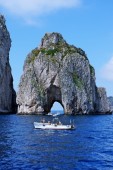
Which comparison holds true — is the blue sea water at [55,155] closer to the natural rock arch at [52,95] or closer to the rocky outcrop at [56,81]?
the rocky outcrop at [56,81]

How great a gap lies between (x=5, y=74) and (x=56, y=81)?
25.2m

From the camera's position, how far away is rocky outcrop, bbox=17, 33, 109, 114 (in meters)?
173

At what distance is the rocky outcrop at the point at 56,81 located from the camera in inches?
6816

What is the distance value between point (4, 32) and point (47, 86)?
3263 centimetres

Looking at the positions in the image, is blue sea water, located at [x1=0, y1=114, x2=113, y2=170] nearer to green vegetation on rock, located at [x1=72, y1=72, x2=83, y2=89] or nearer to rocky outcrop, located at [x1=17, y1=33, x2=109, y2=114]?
rocky outcrop, located at [x1=17, y1=33, x2=109, y2=114]

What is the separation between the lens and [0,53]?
167875 mm

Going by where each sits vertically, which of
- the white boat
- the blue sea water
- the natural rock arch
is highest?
the natural rock arch

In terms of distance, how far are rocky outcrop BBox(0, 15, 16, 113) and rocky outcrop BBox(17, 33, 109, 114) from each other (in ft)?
20.3

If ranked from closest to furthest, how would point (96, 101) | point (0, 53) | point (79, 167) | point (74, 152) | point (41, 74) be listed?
point (79, 167) < point (74, 152) < point (0, 53) < point (41, 74) < point (96, 101)

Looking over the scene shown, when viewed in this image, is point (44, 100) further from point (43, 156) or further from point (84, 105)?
point (43, 156)

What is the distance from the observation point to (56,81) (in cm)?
17688

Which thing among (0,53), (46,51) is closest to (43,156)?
(0,53)

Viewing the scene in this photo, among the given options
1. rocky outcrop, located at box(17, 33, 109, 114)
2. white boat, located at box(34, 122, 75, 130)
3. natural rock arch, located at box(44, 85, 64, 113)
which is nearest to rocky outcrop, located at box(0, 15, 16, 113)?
rocky outcrop, located at box(17, 33, 109, 114)

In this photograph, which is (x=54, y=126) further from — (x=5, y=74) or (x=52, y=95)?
(x=5, y=74)
